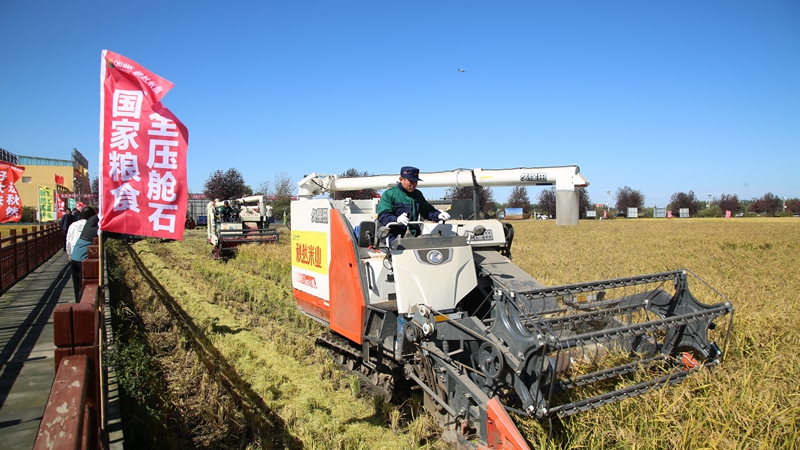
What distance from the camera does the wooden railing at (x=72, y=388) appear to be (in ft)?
5.70

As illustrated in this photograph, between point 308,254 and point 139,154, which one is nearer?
point 139,154

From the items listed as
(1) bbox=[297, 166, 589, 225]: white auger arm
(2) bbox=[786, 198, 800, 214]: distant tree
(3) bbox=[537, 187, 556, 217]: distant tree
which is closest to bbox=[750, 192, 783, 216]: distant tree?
(2) bbox=[786, 198, 800, 214]: distant tree

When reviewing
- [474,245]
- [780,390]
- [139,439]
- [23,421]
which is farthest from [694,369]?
[23,421]

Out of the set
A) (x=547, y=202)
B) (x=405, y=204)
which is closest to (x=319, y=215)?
(x=405, y=204)

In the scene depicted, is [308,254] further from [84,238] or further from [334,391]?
[84,238]

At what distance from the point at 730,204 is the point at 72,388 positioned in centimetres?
11403

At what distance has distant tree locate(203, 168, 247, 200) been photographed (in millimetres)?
44875

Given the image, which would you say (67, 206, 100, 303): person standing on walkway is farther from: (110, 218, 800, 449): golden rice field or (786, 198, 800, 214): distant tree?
(786, 198, 800, 214): distant tree

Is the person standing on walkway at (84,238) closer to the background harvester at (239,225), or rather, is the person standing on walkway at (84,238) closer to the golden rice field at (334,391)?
the golden rice field at (334,391)

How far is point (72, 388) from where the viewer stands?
203 centimetres

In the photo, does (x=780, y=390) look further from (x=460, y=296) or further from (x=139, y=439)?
(x=139, y=439)

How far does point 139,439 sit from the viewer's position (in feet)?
13.5

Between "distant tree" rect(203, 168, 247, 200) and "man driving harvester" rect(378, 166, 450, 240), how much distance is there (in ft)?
135

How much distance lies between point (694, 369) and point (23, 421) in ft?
18.2
